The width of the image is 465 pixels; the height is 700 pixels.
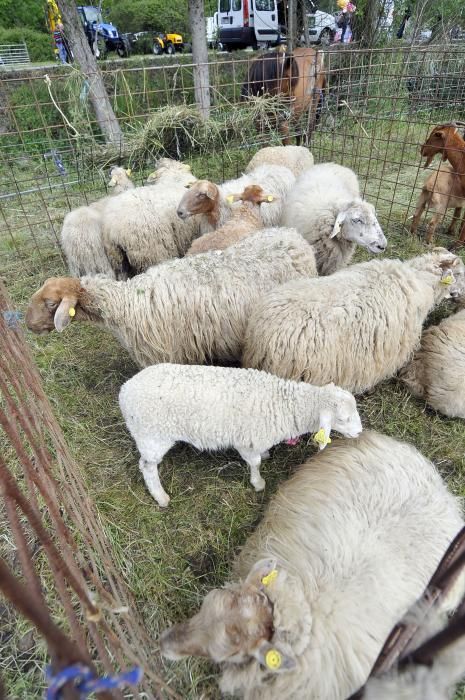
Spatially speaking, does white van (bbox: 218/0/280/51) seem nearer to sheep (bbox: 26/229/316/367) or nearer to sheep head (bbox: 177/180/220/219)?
sheep head (bbox: 177/180/220/219)

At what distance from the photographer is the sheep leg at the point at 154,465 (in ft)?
8.21

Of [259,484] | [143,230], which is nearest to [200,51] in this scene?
[143,230]

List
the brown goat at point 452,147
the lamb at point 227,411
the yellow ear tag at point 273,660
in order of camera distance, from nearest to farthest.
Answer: the yellow ear tag at point 273,660
the lamb at point 227,411
the brown goat at point 452,147

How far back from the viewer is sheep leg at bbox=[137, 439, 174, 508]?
8.21ft

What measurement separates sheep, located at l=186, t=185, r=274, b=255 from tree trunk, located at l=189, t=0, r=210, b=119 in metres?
2.69

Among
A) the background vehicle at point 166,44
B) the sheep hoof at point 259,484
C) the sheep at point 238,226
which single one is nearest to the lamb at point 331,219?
the sheep at point 238,226

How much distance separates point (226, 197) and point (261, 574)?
3.83 m

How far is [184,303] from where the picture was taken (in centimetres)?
313

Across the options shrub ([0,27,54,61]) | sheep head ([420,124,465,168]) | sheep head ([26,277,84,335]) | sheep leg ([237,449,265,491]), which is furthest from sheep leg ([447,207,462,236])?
shrub ([0,27,54,61])

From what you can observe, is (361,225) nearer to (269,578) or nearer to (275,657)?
(269,578)

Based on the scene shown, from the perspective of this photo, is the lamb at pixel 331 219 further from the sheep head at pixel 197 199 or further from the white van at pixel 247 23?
the white van at pixel 247 23

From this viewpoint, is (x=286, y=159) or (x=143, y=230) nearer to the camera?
(x=143, y=230)

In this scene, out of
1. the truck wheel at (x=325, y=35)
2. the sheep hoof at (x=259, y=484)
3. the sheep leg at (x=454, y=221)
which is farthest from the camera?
the truck wheel at (x=325, y=35)

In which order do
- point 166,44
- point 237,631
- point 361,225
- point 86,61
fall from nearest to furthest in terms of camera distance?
1. point 237,631
2. point 361,225
3. point 86,61
4. point 166,44
